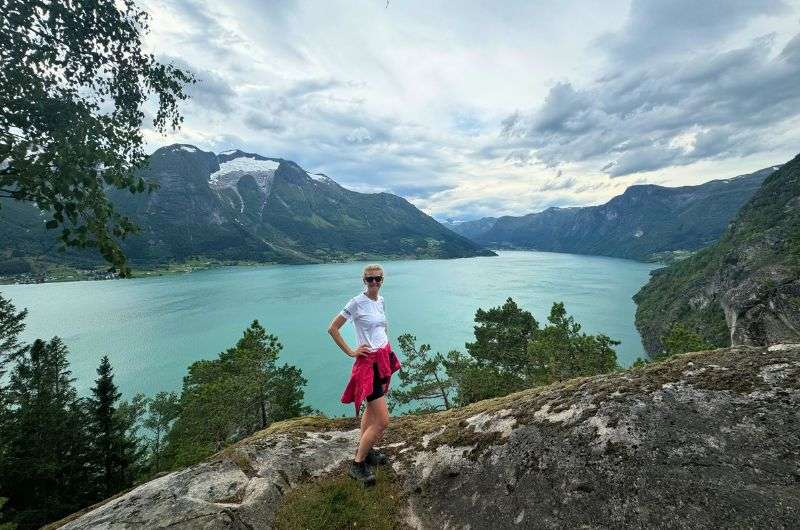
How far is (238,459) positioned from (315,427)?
2159 mm

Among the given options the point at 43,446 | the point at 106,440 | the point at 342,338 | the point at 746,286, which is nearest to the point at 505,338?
the point at 106,440

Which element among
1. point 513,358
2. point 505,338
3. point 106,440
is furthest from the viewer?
point 505,338

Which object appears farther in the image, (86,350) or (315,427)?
(86,350)

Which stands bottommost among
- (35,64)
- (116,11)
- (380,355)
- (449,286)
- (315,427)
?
(449,286)

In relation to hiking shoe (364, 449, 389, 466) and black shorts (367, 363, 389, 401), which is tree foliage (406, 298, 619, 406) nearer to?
hiking shoe (364, 449, 389, 466)

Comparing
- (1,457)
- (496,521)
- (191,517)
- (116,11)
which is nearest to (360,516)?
(496,521)

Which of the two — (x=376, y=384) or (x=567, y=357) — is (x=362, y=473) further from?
(x=567, y=357)

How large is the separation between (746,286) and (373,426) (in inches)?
3661

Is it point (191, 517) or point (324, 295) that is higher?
point (191, 517)

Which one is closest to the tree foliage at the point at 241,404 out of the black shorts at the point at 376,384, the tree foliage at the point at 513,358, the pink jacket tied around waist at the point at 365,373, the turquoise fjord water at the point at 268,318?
the tree foliage at the point at 513,358

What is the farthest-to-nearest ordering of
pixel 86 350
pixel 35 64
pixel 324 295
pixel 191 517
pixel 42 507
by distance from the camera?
pixel 324 295
pixel 86 350
pixel 42 507
pixel 191 517
pixel 35 64

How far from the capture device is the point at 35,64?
441cm

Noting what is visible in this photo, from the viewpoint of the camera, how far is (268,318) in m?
111

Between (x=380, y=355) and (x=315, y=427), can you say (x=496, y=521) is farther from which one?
(x=315, y=427)
